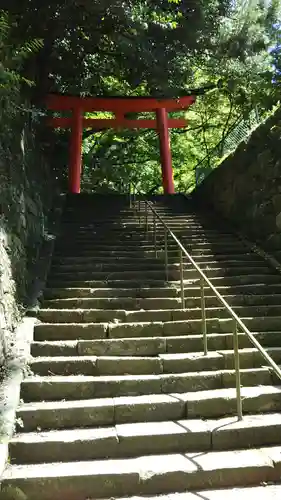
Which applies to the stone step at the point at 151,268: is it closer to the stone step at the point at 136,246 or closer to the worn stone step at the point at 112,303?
the stone step at the point at 136,246

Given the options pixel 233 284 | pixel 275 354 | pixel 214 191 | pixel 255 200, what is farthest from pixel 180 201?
pixel 275 354

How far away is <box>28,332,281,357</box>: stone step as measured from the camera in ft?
14.9

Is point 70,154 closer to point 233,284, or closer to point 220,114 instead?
point 220,114

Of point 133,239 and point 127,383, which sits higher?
point 133,239

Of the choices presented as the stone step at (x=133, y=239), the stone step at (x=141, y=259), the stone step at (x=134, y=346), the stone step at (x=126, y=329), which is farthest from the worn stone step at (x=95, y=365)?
the stone step at (x=133, y=239)

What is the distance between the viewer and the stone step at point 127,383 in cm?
394

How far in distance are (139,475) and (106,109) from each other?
37.5ft

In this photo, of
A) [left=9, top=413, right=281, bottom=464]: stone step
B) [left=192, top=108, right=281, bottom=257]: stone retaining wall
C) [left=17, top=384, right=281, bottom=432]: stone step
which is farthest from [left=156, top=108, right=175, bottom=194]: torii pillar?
[left=9, top=413, right=281, bottom=464]: stone step

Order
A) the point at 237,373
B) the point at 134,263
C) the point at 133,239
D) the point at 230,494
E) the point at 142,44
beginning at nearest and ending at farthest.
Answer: the point at 230,494, the point at 237,373, the point at 142,44, the point at 134,263, the point at 133,239

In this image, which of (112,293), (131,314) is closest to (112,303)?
(112,293)

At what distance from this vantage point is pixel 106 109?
13.2 metres

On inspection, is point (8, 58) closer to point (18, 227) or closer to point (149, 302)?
point (18, 227)

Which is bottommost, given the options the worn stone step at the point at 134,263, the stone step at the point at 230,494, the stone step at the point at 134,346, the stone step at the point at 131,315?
the stone step at the point at 230,494

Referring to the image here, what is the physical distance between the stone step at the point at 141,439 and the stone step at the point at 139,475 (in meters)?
0.09
